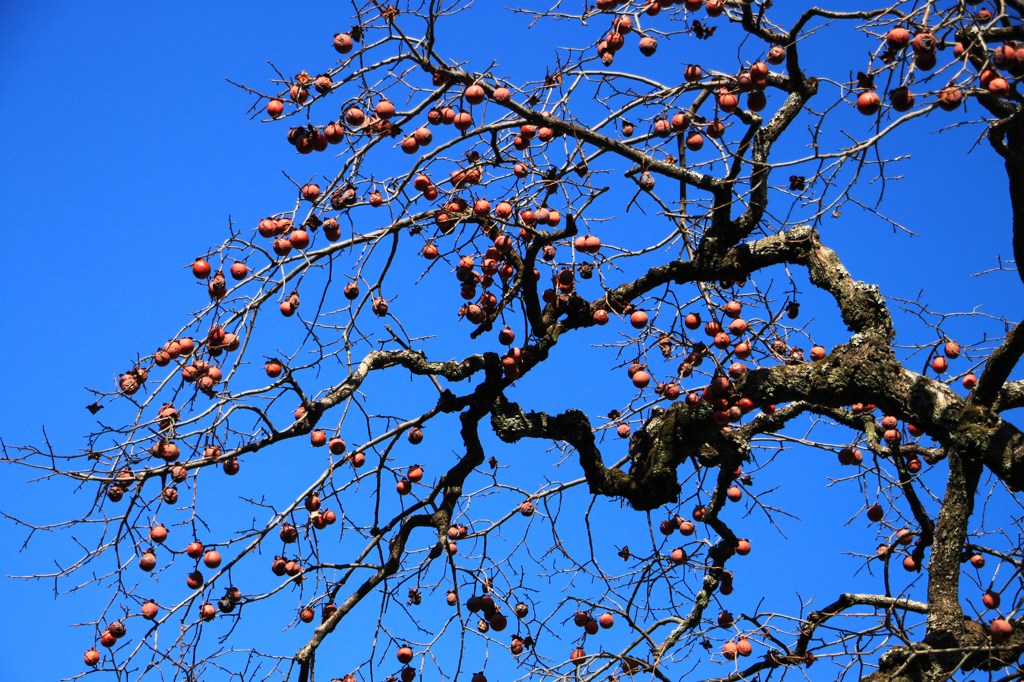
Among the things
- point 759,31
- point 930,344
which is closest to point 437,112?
point 759,31

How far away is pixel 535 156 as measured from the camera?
416cm

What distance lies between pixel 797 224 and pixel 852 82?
82 cm

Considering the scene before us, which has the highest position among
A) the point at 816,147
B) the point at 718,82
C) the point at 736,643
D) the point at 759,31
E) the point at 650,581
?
the point at 759,31

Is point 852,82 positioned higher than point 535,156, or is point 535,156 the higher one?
point 535,156

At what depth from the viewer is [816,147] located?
12.1 feet

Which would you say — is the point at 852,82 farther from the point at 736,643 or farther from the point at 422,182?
the point at 736,643

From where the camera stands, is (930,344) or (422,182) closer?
(422,182)

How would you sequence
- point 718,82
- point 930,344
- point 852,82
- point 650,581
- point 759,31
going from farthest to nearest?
point 930,344 < point 650,581 < point 759,31 < point 718,82 < point 852,82

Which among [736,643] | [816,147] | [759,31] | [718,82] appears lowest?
[736,643]

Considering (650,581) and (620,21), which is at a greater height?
(620,21)

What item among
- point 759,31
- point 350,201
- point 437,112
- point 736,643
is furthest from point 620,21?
point 736,643

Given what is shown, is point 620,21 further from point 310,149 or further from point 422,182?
point 310,149

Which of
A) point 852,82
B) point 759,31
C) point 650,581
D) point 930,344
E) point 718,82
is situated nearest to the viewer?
point 852,82

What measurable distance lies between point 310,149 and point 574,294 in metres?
1.22
